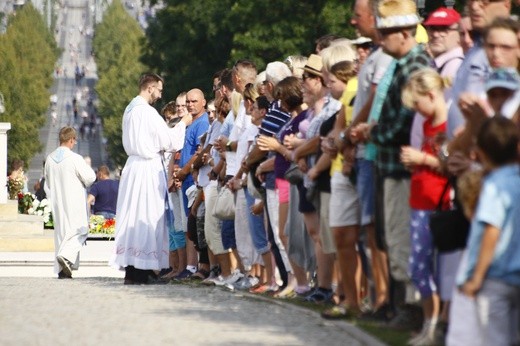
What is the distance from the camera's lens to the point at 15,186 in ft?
134

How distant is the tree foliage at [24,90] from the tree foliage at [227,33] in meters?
25.0

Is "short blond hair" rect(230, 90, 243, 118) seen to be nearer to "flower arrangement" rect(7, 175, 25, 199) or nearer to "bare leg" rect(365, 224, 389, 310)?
"bare leg" rect(365, 224, 389, 310)

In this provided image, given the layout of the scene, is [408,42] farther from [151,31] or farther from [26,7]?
[26,7]

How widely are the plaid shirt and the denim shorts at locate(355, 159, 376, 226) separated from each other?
1.95ft

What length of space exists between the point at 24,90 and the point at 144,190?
305 ft

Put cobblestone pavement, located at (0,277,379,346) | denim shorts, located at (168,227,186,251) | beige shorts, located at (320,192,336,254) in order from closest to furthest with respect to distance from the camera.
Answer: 1. cobblestone pavement, located at (0,277,379,346)
2. beige shorts, located at (320,192,336,254)
3. denim shorts, located at (168,227,186,251)

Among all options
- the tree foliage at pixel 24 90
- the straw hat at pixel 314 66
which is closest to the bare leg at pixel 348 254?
the straw hat at pixel 314 66

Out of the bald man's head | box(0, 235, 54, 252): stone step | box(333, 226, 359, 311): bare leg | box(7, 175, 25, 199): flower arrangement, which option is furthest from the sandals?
box(7, 175, 25, 199): flower arrangement

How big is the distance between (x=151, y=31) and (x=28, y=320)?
2418 inches

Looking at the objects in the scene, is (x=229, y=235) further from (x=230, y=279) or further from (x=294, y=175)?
(x=294, y=175)

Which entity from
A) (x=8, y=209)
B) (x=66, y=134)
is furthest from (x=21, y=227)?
(x=66, y=134)

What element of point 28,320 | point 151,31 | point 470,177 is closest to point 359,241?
point 28,320

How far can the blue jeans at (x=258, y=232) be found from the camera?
1683 centimetres

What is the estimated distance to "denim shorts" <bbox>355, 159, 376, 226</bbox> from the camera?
12.4 metres
